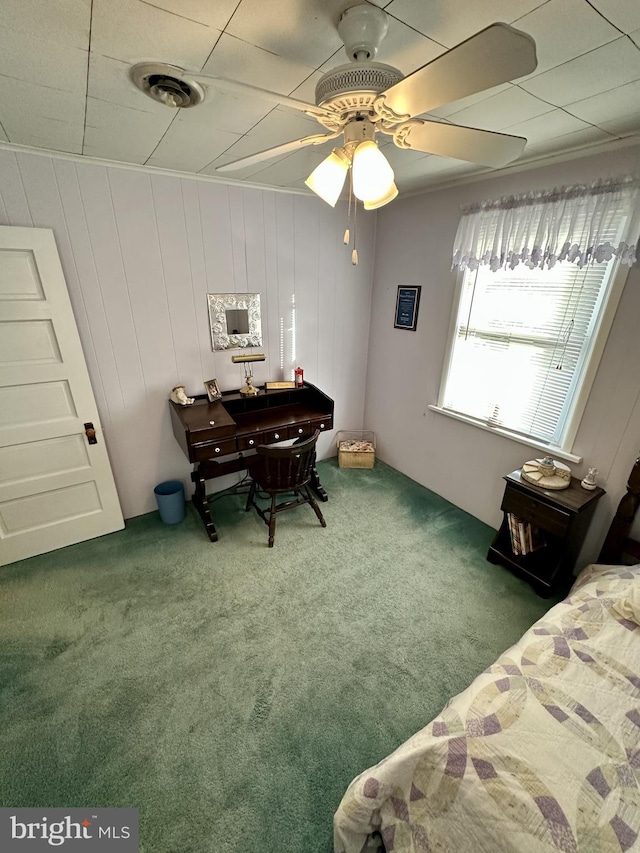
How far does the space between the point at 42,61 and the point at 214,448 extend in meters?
1.76

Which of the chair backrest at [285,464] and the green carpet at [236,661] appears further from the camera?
the chair backrest at [285,464]

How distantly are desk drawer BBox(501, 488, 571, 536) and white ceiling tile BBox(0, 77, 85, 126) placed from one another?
8.89 feet

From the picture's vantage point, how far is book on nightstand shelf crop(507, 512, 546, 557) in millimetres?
2152

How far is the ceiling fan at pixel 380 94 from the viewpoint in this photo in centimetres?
66

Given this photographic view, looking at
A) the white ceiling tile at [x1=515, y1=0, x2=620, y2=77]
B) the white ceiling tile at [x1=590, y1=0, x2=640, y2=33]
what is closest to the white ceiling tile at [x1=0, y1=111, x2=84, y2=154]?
the white ceiling tile at [x1=515, y1=0, x2=620, y2=77]

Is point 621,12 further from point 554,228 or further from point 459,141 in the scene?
point 554,228

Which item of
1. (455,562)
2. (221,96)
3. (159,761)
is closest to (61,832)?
(159,761)

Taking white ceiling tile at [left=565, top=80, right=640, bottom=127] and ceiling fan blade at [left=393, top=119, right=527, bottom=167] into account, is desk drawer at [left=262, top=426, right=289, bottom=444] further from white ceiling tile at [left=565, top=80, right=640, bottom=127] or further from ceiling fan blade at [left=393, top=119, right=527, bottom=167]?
white ceiling tile at [left=565, top=80, right=640, bottom=127]

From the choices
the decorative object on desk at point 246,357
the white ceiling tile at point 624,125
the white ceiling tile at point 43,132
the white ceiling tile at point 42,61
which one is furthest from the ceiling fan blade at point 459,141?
the decorative object on desk at point 246,357

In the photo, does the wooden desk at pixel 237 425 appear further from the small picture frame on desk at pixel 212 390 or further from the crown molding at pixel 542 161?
the crown molding at pixel 542 161

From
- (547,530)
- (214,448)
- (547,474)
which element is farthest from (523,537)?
(214,448)

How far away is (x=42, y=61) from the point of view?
3.40 feet

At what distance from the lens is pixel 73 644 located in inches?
69.7

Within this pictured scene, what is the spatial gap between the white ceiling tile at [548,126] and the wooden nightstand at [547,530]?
171 cm
